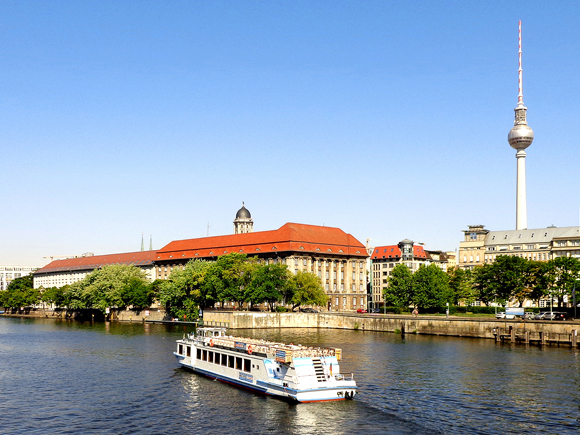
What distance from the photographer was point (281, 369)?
55.3m

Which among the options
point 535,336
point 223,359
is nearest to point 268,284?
point 535,336

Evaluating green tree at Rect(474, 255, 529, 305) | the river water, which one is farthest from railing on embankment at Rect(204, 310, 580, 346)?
green tree at Rect(474, 255, 529, 305)

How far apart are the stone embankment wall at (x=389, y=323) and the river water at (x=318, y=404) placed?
13.1m

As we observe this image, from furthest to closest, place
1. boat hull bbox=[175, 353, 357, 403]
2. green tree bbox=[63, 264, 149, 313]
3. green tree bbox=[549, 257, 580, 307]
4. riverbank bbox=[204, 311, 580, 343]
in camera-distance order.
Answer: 1. green tree bbox=[63, 264, 149, 313]
2. green tree bbox=[549, 257, 580, 307]
3. riverbank bbox=[204, 311, 580, 343]
4. boat hull bbox=[175, 353, 357, 403]

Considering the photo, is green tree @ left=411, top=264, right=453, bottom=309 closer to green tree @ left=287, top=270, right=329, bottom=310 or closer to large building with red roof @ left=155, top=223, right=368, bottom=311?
green tree @ left=287, top=270, right=329, bottom=310

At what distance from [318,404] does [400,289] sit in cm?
9878

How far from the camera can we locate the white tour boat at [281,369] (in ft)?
171

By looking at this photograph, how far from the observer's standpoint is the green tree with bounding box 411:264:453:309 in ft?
469

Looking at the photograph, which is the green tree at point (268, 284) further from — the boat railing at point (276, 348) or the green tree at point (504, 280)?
the boat railing at point (276, 348)

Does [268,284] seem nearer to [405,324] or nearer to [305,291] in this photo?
[305,291]

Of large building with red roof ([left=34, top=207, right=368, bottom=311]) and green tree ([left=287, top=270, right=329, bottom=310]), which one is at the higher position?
large building with red roof ([left=34, top=207, right=368, bottom=311])

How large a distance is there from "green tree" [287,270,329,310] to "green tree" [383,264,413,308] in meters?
16.1

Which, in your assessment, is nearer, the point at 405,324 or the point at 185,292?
the point at 405,324

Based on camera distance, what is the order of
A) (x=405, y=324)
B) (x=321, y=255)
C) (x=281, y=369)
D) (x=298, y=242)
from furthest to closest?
1. (x=321, y=255)
2. (x=298, y=242)
3. (x=405, y=324)
4. (x=281, y=369)
